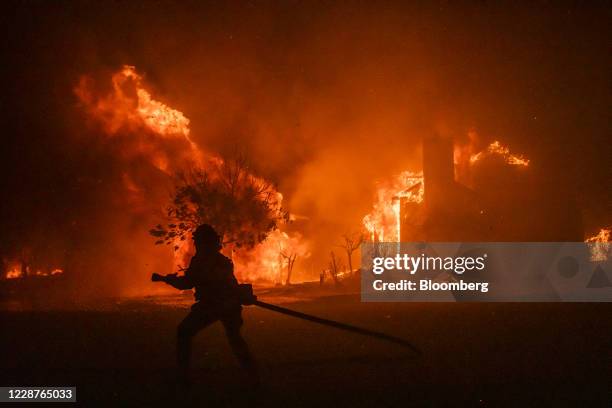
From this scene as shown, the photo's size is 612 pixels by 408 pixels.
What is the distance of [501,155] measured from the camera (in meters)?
44.8

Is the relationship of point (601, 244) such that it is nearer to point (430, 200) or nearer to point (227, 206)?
point (430, 200)

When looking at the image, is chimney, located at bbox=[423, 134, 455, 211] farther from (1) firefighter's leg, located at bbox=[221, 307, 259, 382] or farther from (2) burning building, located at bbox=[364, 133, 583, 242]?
(1) firefighter's leg, located at bbox=[221, 307, 259, 382]

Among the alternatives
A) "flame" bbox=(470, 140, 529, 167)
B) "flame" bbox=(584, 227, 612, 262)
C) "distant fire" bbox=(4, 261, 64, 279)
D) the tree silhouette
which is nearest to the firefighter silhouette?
the tree silhouette

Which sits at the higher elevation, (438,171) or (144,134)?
(144,134)

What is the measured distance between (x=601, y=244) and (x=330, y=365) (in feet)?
162

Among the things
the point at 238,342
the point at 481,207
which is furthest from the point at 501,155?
the point at 238,342

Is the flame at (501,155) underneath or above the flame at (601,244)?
above

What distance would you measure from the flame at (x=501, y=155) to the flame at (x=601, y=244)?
10.5 meters

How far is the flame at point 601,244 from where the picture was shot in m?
47.0

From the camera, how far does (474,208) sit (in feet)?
122

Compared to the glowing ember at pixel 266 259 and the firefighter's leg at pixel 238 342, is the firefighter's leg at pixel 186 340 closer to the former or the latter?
the firefighter's leg at pixel 238 342

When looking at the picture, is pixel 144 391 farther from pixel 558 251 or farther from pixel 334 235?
pixel 334 235

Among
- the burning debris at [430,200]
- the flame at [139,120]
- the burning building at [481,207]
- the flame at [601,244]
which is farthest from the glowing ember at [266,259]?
the flame at [601,244]

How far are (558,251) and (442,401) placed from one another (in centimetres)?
3560
